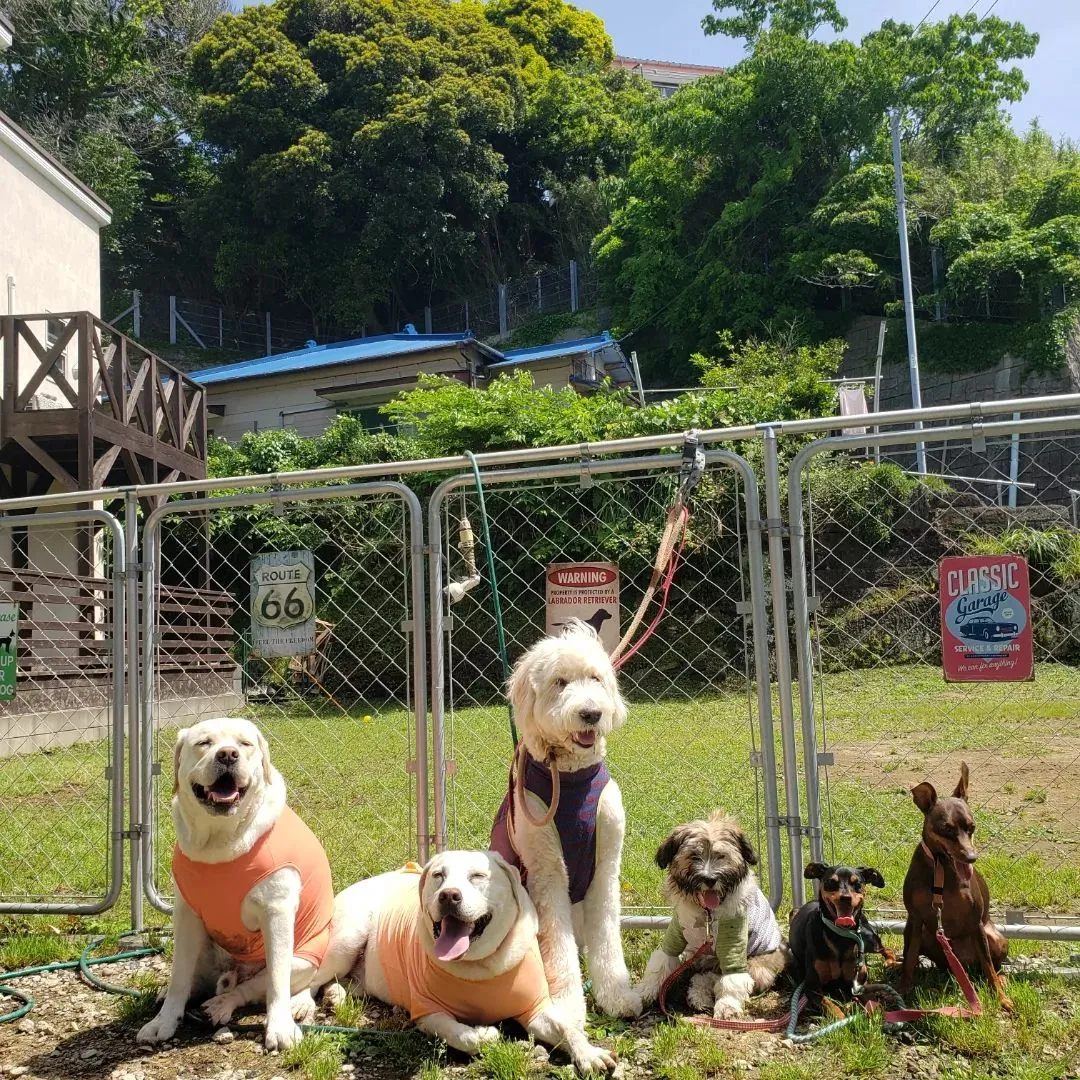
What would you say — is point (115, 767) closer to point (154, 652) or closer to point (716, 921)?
point (154, 652)

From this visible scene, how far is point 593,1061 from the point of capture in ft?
9.12

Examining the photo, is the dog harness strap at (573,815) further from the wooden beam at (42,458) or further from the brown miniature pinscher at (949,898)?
the wooden beam at (42,458)

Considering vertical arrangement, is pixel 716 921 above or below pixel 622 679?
below

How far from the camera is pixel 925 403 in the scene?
81.1 ft

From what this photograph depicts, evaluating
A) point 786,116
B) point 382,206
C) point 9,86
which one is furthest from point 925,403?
point 9,86

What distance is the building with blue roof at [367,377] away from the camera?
2142cm

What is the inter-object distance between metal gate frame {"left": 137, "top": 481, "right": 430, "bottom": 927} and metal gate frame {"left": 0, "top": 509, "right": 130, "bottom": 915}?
65 millimetres

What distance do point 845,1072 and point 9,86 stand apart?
123 feet

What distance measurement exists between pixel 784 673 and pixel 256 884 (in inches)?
78.0

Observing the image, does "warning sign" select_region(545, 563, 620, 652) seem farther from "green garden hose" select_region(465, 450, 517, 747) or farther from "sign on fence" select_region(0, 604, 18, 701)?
"sign on fence" select_region(0, 604, 18, 701)

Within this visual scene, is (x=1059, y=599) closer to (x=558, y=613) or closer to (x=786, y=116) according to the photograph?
(x=558, y=613)

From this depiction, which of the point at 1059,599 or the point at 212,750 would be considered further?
the point at 1059,599

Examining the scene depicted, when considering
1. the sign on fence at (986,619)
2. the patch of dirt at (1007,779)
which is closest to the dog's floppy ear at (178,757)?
the sign on fence at (986,619)

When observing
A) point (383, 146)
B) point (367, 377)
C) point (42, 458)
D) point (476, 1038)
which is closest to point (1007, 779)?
point (476, 1038)
